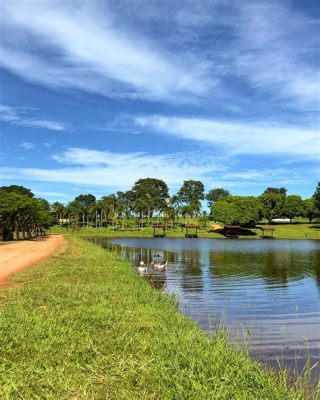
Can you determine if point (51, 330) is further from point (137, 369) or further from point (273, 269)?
point (273, 269)

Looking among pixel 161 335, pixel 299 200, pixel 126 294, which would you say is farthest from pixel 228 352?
pixel 299 200

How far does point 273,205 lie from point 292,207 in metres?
7.14

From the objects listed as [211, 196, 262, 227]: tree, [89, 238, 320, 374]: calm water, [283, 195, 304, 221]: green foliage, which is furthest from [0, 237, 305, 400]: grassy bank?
[283, 195, 304, 221]: green foliage

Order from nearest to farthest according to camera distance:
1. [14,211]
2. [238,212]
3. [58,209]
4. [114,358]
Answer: [114,358] < [14,211] < [238,212] < [58,209]

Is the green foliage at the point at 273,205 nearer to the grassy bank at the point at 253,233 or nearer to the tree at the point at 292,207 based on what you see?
the tree at the point at 292,207

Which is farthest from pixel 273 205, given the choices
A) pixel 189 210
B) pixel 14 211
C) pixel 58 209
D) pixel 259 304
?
pixel 259 304

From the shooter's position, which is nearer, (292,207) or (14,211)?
(14,211)

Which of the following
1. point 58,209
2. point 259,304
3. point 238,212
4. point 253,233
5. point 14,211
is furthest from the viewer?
point 58,209

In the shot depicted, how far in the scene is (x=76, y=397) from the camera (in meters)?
6.73

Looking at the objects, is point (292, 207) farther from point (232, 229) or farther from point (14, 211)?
point (14, 211)

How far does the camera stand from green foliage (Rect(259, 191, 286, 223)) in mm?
160000

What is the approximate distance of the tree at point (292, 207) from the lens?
16150cm

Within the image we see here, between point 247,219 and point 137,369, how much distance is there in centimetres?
12914

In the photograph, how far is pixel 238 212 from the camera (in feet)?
443
